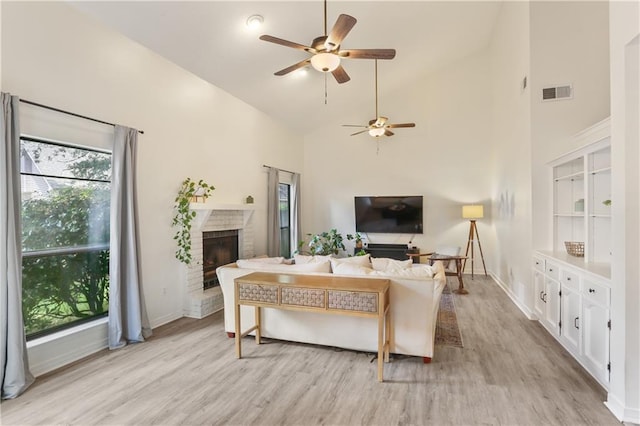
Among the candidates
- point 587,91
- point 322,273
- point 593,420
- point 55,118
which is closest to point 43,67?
point 55,118

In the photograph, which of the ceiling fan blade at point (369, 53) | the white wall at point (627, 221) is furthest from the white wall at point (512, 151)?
the ceiling fan blade at point (369, 53)

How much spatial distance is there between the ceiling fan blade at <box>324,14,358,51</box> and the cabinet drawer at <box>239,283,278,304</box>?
2.34 meters

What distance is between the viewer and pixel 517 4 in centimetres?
462

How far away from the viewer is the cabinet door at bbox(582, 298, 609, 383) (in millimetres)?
2494

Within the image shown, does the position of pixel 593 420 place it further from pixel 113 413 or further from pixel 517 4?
pixel 517 4

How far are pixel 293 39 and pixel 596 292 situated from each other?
4.36 metres

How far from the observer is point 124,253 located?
350 cm

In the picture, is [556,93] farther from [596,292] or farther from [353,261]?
[353,261]

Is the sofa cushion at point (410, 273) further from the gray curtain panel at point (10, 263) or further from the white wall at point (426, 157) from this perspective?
the white wall at point (426, 157)

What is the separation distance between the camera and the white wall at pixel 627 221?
7.05 ft

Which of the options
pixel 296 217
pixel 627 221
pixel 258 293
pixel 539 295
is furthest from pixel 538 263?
pixel 296 217

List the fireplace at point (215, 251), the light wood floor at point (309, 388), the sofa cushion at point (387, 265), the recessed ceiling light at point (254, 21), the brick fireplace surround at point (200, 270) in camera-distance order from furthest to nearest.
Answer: the fireplace at point (215, 251)
the brick fireplace surround at point (200, 270)
the recessed ceiling light at point (254, 21)
the sofa cushion at point (387, 265)
the light wood floor at point (309, 388)

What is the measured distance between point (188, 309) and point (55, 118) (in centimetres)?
271

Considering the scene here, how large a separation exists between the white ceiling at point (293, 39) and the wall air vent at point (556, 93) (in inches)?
77.2
